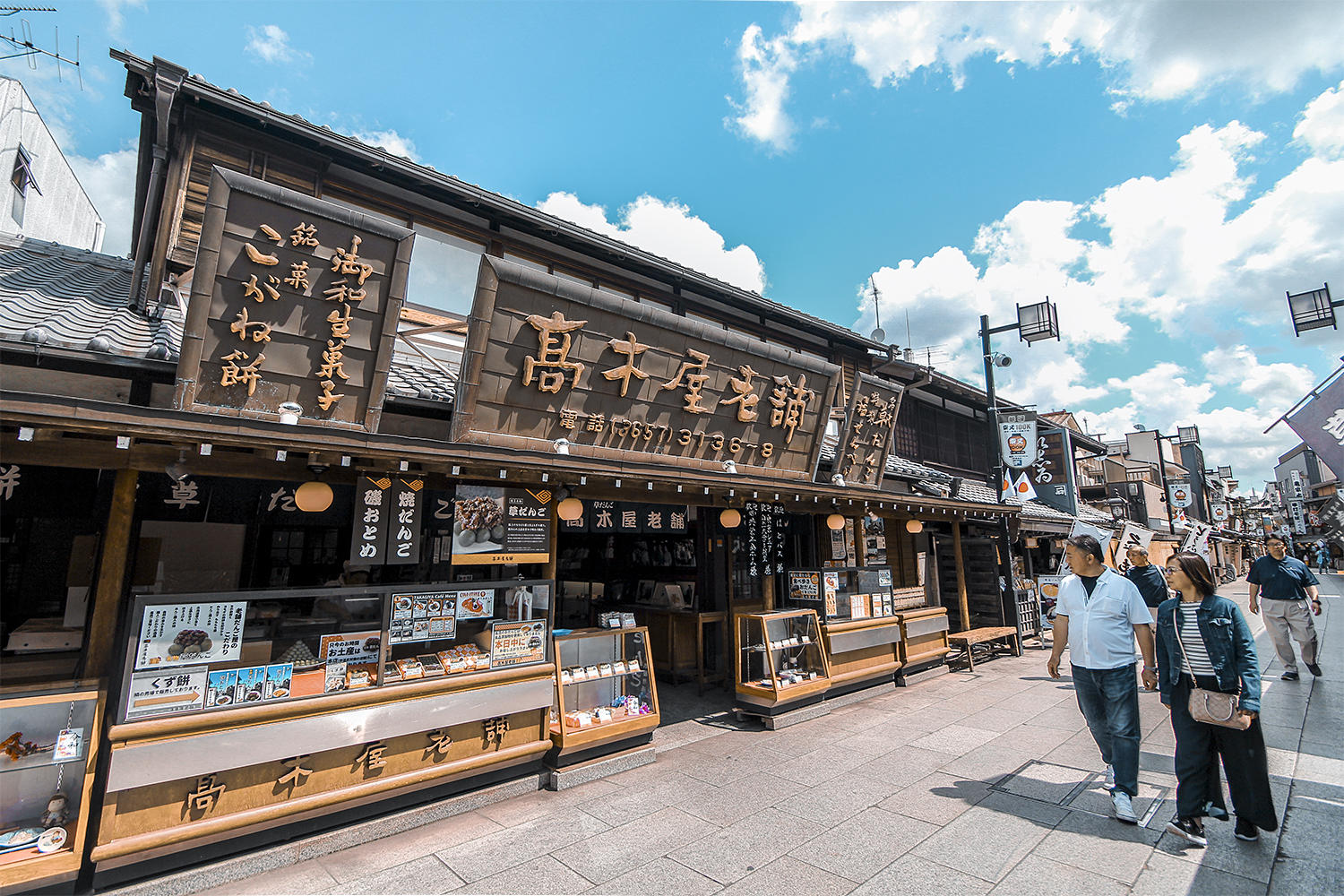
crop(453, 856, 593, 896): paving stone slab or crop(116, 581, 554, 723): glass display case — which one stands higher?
crop(116, 581, 554, 723): glass display case

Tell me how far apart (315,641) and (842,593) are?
8.16m

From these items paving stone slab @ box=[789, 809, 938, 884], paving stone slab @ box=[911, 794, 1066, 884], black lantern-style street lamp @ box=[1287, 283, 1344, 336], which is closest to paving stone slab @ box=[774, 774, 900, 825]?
paving stone slab @ box=[789, 809, 938, 884]

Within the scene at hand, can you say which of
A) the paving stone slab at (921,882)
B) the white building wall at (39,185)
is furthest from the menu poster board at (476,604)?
the white building wall at (39,185)

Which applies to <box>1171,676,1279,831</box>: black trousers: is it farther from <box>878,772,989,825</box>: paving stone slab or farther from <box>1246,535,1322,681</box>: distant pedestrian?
<box>1246,535,1322,681</box>: distant pedestrian

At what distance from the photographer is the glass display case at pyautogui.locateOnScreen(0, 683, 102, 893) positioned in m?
4.08

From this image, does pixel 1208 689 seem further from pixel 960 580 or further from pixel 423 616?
pixel 960 580

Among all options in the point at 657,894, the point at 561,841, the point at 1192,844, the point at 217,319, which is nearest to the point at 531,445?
the point at 217,319

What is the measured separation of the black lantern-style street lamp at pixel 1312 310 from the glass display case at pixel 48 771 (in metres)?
21.1

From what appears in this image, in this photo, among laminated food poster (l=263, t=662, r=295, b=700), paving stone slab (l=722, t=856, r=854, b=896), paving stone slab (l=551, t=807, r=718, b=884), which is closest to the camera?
paving stone slab (l=722, t=856, r=854, b=896)

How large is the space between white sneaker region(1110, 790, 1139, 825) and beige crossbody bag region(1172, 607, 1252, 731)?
98 centimetres

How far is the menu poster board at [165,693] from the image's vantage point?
448 cm

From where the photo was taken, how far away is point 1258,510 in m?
72.7

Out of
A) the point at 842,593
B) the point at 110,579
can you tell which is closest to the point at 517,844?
the point at 110,579

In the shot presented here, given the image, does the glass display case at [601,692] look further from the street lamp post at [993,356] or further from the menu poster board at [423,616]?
the street lamp post at [993,356]
